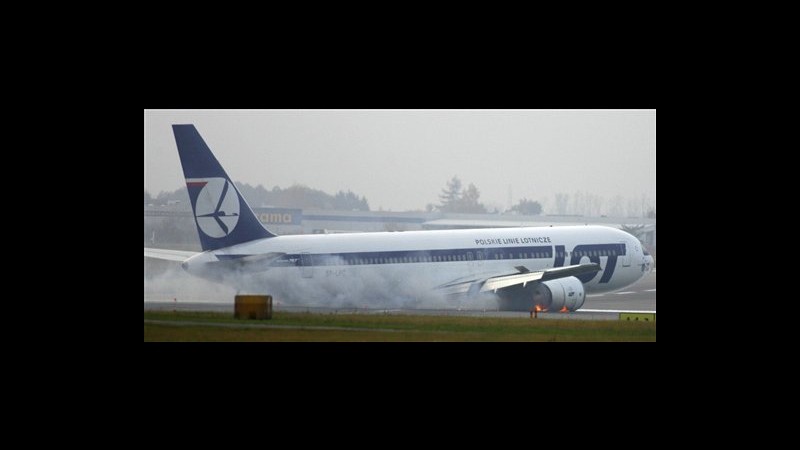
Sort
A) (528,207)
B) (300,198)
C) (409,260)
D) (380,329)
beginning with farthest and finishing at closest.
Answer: (528,207) → (300,198) → (409,260) → (380,329)

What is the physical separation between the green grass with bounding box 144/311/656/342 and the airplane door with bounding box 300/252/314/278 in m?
2.50

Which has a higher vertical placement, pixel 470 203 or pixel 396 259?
pixel 470 203

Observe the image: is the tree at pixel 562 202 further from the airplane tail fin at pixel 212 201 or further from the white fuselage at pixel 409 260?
the airplane tail fin at pixel 212 201

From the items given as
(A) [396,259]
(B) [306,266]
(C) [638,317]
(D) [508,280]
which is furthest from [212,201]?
(C) [638,317]

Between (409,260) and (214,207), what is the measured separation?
6874 millimetres

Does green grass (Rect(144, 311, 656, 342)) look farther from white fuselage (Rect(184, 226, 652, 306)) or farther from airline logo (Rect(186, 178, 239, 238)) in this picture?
airline logo (Rect(186, 178, 239, 238))

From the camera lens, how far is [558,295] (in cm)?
4528

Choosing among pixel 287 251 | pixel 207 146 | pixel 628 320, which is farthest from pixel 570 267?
pixel 207 146

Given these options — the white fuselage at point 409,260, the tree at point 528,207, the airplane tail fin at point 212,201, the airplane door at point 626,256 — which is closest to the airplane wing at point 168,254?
the white fuselage at point 409,260

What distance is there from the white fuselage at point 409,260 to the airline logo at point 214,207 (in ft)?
2.37

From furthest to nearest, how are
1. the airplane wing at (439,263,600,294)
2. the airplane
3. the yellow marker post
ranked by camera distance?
the airplane wing at (439,263,600,294)
the airplane
the yellow marker post

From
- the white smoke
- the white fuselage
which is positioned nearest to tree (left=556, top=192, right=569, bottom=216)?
the white fuselage

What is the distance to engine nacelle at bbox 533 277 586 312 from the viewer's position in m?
45.2

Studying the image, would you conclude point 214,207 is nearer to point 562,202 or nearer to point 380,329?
point 380,329
